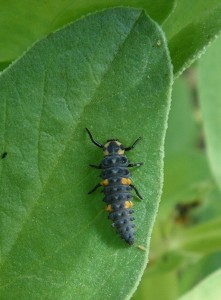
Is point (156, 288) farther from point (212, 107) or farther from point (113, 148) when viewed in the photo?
point (113, 148)

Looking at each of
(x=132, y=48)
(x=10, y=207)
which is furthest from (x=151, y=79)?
(x=10, y=207)

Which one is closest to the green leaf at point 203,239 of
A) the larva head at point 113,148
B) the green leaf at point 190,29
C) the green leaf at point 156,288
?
the green leaf at point 156,288

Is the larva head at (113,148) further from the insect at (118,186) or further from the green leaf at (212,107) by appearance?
the green leaf at (212,107)

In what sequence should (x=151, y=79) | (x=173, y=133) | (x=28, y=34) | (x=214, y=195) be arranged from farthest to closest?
(x=173, y=133), (x=214, y=195), (x=28, y=34), (x=151, y=79)

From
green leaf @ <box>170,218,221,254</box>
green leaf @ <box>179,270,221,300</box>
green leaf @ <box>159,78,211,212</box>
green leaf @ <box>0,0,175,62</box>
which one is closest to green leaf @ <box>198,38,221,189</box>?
green leaf @ <box>170,218,221,254</box>

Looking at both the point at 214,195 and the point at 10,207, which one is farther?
the point at 214,195

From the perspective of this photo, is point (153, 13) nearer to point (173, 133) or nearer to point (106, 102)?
point (106, 102)

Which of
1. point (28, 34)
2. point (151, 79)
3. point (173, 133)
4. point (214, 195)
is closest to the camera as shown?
point (151, 79)
